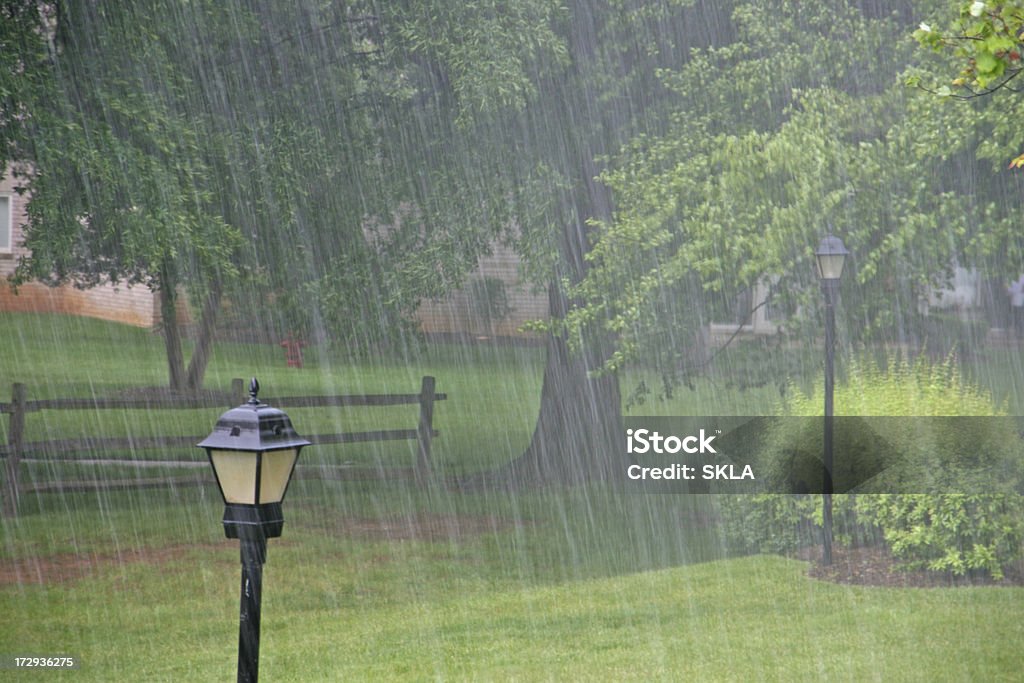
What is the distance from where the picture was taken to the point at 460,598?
11180 mm

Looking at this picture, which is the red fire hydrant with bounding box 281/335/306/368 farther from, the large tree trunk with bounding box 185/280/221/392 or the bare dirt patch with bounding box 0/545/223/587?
the bare dirt patch with bounding box 0/545/223/587

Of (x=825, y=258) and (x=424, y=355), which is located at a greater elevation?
(x=825, y=258)

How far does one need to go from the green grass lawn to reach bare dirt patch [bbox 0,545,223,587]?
4 cm

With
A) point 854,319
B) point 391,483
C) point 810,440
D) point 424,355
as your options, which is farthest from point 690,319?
point 424,355

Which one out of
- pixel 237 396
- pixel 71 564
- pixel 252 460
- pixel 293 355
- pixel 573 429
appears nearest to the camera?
pixel 252 460

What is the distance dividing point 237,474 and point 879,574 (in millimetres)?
7655

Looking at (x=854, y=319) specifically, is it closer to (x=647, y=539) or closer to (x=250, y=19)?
(x=647, y=539)

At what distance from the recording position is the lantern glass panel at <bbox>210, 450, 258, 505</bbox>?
5023 millimetres

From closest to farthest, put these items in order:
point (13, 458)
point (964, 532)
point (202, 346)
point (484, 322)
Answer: point (964, 532) → point (13, 458) → point (202, 346) → point (484, 322)

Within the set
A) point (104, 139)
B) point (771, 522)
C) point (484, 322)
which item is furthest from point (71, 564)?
point (484, 322)

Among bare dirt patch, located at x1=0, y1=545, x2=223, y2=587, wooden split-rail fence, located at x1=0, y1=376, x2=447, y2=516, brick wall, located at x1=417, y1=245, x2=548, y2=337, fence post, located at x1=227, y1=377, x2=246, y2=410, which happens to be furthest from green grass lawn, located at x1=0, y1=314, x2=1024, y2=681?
brick wall, located at x1=417, y1=245, x2=548, y2=337

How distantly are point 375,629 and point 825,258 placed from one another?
530cm

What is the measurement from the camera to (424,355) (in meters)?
31.1

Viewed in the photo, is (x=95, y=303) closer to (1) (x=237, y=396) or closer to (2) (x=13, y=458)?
(1) (x=237, y=396)
